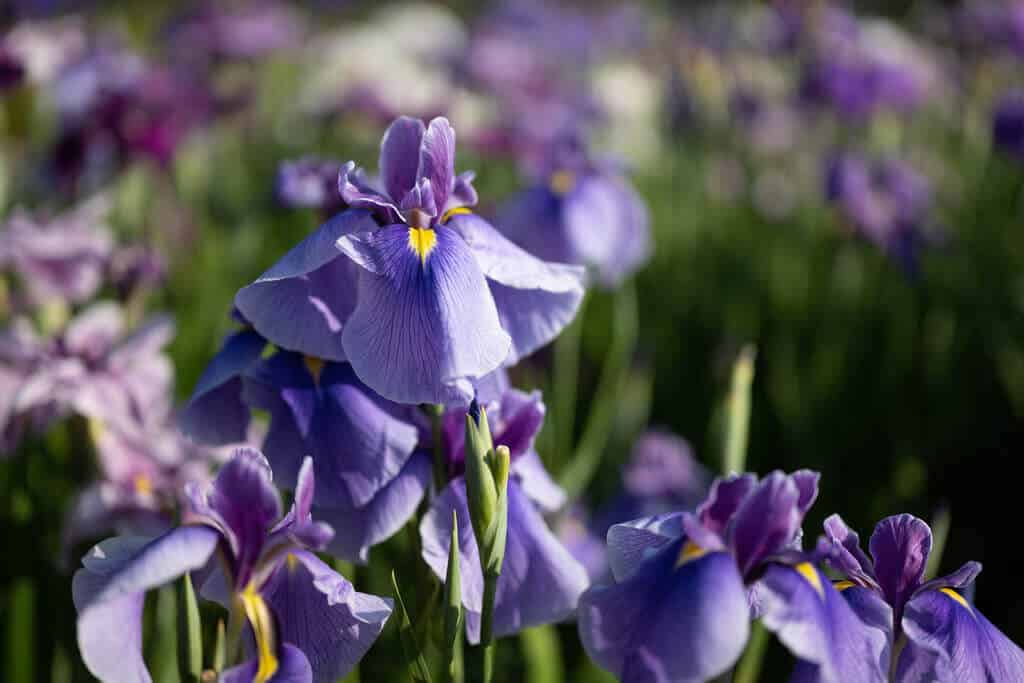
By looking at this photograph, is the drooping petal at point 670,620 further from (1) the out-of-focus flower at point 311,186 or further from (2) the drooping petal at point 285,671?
(1) the out-of-focus flower at point 311,186

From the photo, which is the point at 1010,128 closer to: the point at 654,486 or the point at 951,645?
the point at 654,486

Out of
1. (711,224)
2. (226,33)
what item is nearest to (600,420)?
(711,224)

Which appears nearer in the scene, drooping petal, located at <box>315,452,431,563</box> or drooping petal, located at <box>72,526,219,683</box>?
drooping petal, located at <box>72,526,219,683</box>

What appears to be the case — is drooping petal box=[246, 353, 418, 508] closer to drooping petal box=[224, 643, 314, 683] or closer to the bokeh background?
drooping petal box=[224, 643, 314, 683]

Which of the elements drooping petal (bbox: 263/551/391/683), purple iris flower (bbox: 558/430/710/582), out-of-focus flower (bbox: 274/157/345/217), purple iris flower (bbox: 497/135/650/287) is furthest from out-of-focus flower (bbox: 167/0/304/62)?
drooping petal (bbox: 263/551/391/683)

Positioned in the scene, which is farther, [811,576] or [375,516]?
[375,516]
